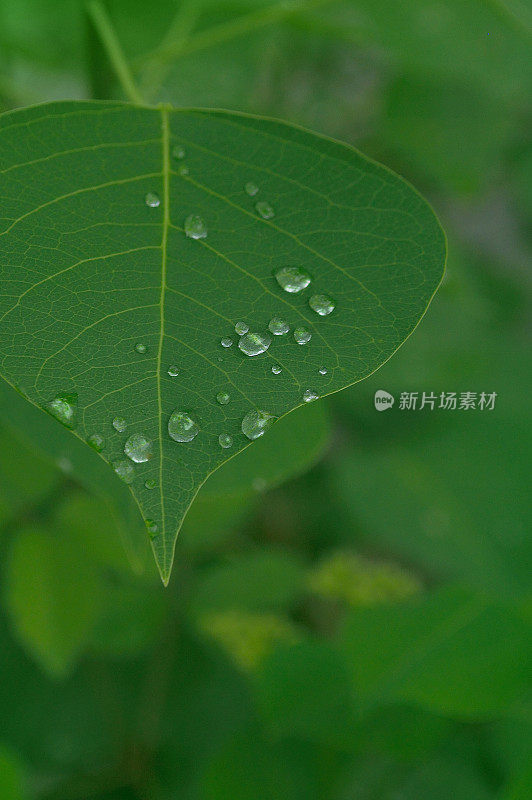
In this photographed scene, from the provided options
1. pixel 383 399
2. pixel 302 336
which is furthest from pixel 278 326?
pixel 383 399

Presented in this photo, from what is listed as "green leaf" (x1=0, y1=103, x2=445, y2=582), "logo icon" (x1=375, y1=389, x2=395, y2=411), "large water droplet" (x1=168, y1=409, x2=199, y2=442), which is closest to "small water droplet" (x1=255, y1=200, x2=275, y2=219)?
"green leaf" (x1=0, y1=103, x2=445, y2=582)

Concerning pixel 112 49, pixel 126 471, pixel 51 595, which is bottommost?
pixel 51 595

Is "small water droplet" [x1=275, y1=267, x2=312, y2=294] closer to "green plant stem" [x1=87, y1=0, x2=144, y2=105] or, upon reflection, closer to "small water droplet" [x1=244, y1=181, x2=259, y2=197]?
"small water droplet" [x1=244, y1=181, x2=259, y2=197]

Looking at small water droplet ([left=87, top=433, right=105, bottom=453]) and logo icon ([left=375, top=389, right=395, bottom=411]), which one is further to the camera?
logo icon ([left=375, top=389, right=395, bottom=411])

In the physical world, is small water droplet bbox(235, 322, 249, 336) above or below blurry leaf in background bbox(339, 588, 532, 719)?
above

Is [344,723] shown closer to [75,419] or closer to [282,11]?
[75,419]

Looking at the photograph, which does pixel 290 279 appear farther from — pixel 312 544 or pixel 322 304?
pixel 312 544

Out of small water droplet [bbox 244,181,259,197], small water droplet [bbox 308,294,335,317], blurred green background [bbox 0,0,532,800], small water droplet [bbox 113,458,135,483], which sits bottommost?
blurred green background [bbox 0,0,532,800]
